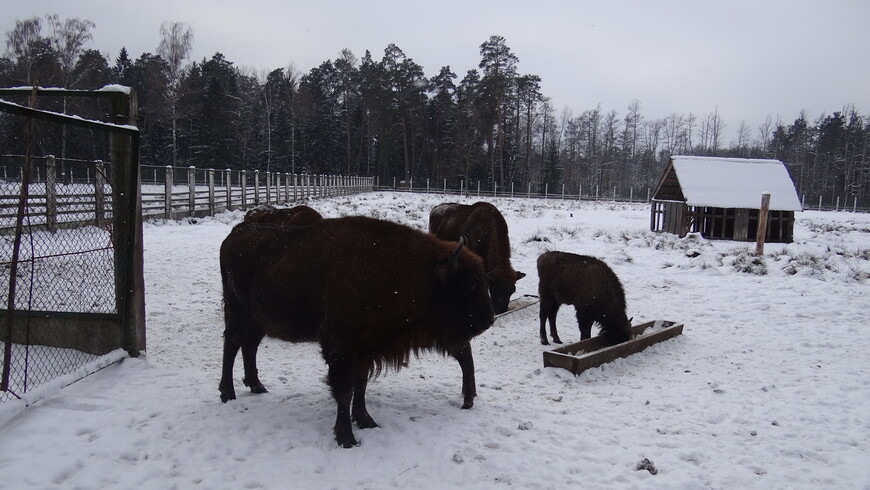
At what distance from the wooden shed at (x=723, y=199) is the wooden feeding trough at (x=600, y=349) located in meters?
13.0

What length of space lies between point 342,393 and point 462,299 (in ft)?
3.89

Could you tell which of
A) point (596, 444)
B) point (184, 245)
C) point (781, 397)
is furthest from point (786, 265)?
point (184, 245)

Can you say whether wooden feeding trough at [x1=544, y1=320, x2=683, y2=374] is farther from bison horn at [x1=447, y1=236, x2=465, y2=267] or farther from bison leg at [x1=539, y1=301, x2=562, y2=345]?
bison horn at [x1=447, y1=236, x2=465, y2=267]

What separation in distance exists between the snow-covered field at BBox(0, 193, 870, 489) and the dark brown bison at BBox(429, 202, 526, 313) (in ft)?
2.76

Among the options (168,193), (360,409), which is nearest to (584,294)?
(360,409)

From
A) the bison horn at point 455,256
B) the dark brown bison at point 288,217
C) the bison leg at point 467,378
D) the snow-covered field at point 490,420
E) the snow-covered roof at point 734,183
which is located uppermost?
the snow-covered roof at point 734,183

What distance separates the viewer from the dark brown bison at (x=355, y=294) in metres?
3.76

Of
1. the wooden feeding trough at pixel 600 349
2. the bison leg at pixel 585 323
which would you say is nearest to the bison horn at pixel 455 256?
the wooden feeding trough at pixel 600 349

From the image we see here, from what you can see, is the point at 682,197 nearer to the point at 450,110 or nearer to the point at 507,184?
the point at 507,184

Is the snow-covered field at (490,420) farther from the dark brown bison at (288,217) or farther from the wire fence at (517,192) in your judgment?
the wire fence at (517,192)

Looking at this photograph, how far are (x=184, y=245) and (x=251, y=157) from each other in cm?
4372

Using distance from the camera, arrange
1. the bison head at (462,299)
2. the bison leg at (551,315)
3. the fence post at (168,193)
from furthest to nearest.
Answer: the fence post at (168,193) < the bison leg at (551,315) < the bison head at (462,299)

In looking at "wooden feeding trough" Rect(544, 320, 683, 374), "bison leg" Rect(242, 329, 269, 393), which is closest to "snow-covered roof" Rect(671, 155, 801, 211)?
"wooden feeding trough" Rect(544, 320, 683, 374)

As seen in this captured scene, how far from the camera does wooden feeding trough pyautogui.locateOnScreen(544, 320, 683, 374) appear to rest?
17.9 ft
